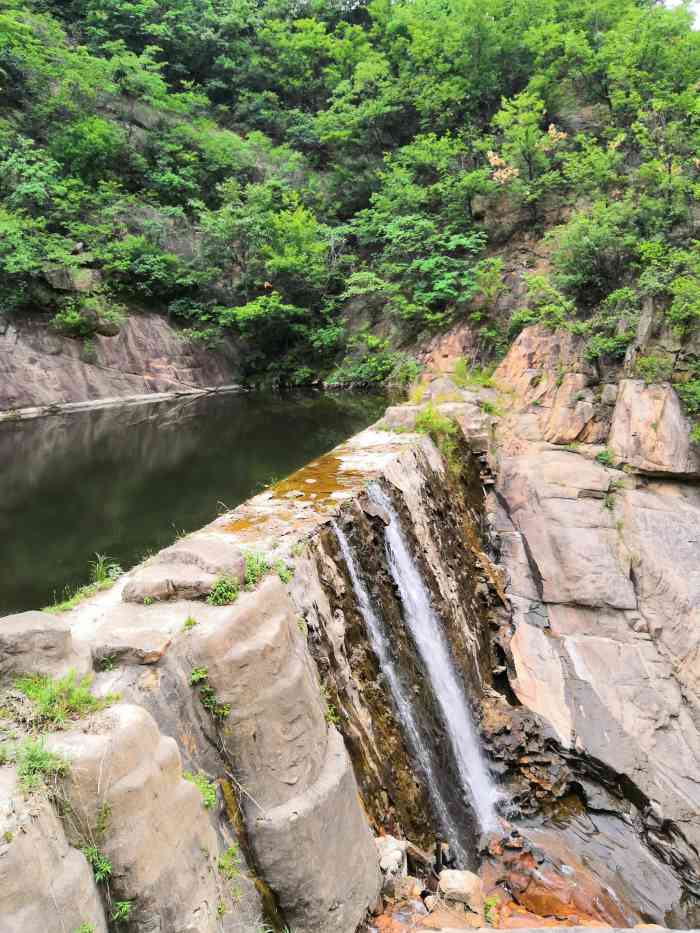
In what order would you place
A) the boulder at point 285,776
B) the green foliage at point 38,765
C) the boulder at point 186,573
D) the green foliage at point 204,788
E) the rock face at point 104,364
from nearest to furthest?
the green foliage at point 38,765
the green foliage at point 204,788
the boulder at point 285,776
the boulder at point 186,573
the rock face at point 104,364

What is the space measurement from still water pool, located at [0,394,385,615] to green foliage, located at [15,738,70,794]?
16.1ft

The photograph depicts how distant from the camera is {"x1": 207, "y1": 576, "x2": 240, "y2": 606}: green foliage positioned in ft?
12.9

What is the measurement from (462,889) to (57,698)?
3452mm

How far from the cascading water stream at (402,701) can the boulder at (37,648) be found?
3.10 m

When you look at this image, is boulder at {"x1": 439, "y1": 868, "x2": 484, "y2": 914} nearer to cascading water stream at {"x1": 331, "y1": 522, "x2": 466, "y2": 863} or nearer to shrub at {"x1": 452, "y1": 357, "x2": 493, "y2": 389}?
cascading water stream at {"x1": 331, "y1": 522, "x2": 466, "y2": 863}

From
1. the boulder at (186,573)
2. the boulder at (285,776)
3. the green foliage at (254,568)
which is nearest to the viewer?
the boulder at (285,776)

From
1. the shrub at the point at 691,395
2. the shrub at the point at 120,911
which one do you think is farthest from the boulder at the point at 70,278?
the shrub at the point at 120,911

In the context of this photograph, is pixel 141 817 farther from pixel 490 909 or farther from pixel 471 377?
pixel 471 377

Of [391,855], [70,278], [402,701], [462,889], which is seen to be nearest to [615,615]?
[402,701]

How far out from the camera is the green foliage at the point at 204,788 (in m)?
3.07

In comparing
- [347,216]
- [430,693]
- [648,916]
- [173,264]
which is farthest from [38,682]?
[347,216]

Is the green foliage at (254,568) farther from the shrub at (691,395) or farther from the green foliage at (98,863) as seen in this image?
the shrub at (691,395)

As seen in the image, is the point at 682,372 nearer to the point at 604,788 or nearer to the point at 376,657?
the point at 604,788

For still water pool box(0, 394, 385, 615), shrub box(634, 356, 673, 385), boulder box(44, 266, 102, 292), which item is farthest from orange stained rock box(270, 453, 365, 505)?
boulder box(44, 266, 102, 292)
